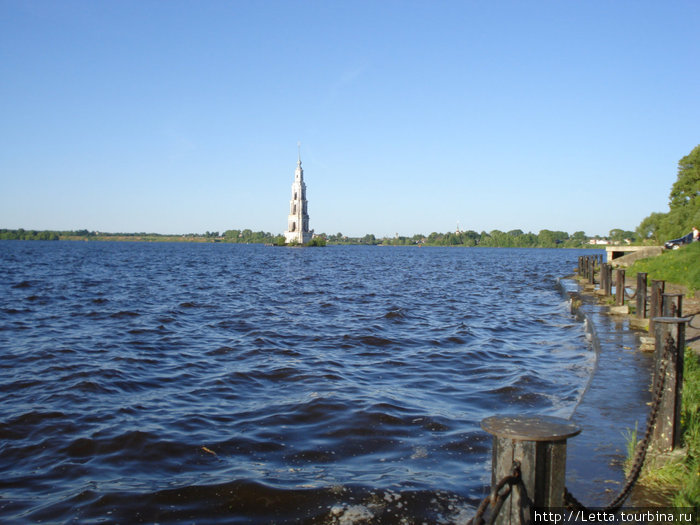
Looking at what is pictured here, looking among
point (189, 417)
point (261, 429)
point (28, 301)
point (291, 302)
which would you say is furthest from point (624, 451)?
point (28, 301)

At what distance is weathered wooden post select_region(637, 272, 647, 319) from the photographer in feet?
44.3

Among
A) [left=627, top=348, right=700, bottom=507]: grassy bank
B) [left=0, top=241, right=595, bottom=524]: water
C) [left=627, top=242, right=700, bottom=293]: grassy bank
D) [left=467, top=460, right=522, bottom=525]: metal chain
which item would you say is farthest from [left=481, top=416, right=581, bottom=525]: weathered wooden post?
[left=627, top=242, right=700, bottom=293]: grassy bank

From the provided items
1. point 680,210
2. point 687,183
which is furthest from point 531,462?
point 687,183

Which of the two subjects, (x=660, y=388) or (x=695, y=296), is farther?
(x=695, y=296)

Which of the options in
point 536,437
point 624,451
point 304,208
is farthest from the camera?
point 304,208

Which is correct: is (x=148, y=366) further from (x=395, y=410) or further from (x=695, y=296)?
(x=695, y=296)

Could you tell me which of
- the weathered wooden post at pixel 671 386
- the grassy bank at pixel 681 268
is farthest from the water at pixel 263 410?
the grassy bank at pixel 681 268

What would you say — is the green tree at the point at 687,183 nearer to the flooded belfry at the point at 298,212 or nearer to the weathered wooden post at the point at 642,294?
the weathered wooden post at the point at 642,294

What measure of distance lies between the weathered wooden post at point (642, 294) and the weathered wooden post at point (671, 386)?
9194 millimetres

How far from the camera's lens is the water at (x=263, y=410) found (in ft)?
18.4

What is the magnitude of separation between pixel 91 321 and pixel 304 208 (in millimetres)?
157462

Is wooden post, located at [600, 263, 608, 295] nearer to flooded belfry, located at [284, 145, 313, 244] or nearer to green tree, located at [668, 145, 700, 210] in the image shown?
green tree, located at [668, 145, 700, 210]

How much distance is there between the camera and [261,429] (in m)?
7.80

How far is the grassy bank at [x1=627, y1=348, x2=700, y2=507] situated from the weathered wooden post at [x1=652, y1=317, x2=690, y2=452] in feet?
0.51
